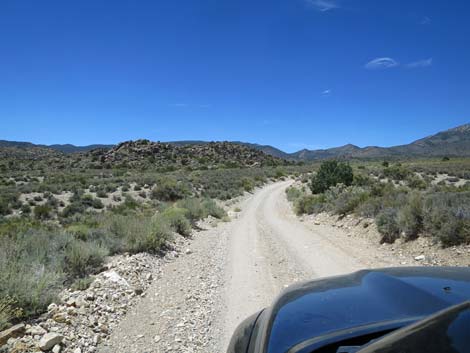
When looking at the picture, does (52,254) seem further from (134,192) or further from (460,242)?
(134,192)

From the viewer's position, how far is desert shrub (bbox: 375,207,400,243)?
31.6ft

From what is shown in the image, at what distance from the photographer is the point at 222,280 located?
7.25 m

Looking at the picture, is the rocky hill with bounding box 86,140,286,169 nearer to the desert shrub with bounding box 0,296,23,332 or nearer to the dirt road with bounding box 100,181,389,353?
the dirt road with bounding box 100,181,389,353

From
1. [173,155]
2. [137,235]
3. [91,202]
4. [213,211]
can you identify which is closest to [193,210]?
[213,211]

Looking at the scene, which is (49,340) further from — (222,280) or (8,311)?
(222,280)

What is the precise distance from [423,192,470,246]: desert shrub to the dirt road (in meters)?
1.64

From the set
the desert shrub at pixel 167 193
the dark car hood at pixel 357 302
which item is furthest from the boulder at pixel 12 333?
the desert shrub at pixel 167 193

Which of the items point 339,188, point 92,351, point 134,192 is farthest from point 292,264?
point 134,192

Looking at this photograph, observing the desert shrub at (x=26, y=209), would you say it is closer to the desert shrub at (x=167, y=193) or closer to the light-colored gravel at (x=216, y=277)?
the desert shrub at (x=167, y=193)

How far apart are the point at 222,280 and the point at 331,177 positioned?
17.3 m

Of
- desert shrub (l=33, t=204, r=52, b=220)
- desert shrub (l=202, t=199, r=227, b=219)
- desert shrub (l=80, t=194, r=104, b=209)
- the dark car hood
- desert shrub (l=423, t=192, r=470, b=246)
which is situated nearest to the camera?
the dark car hood

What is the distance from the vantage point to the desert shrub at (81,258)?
6.76m

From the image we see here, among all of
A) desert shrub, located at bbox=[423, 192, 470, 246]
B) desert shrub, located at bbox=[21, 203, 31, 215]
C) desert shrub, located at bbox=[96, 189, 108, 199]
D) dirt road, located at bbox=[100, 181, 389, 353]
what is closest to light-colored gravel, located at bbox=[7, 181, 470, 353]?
dirt road, located at bbox=[100, 181, 389, 353]

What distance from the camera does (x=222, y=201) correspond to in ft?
84.9
